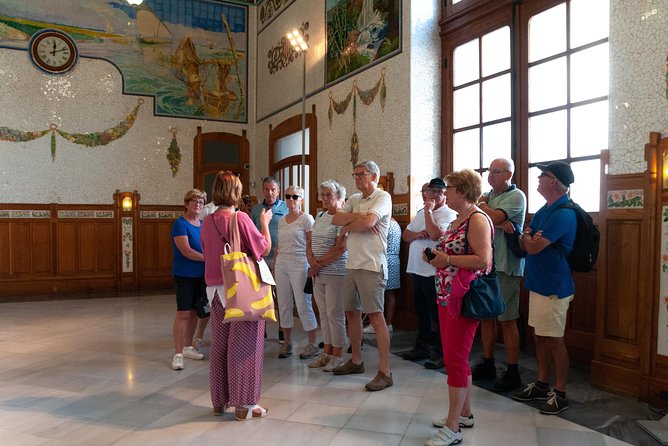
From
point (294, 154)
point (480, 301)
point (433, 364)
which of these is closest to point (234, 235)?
point (480, 301)

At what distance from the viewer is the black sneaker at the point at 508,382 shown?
3854 millimetres

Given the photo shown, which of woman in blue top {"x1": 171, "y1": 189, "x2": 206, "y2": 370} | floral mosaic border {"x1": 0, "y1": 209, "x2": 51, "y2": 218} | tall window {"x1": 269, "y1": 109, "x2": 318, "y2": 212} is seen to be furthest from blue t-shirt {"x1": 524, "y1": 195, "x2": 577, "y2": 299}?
floral mosaic border {"x1": 0, "y1": 209, "x2": 51, "y2": 218}

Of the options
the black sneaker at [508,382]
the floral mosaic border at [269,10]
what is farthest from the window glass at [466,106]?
the floral mosaic border at [269,10]

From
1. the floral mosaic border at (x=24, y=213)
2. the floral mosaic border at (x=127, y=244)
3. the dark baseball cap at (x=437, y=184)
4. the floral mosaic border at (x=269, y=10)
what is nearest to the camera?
the dark baseball cap at (x=437, y=184)

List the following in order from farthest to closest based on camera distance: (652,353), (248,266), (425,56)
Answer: (425,56) < (652,353) < (248,266)

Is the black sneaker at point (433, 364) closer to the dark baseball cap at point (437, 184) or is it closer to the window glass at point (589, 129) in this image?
the dark baseball cap at point (437, 184)

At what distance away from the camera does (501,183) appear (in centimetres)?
399

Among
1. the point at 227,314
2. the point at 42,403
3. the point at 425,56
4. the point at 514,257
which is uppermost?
the point at 425,56

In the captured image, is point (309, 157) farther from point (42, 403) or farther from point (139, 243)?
point (42, 403)

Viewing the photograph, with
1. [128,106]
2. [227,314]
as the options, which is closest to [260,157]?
[128,106]

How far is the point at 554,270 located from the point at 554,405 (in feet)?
2.79

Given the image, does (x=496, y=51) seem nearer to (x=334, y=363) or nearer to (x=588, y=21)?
(x=588, y=21)

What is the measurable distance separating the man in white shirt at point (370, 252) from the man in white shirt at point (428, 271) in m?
0.55

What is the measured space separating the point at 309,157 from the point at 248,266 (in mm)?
5507
